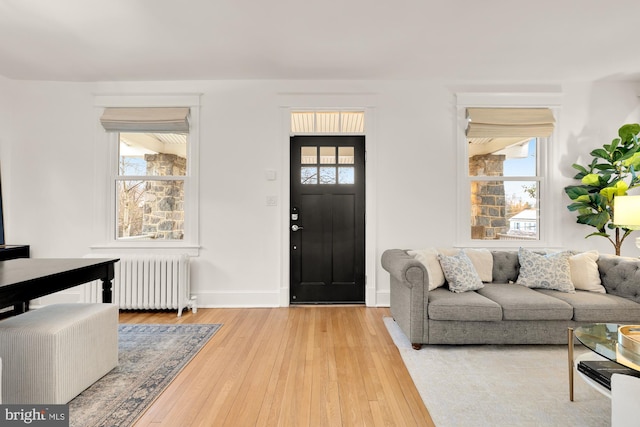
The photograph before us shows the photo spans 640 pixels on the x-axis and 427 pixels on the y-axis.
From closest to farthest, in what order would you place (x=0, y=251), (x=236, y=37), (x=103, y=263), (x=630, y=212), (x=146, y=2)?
(x=103, y=263) → (x=146, y=2) → (x=630, y=212) → (x=236, y=37) → (x=0, y=251)

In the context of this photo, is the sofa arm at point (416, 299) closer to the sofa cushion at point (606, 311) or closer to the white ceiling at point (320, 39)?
the sofa cushion at point (606, 311)

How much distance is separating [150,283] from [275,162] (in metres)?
1.90

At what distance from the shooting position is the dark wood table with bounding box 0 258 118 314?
166cm

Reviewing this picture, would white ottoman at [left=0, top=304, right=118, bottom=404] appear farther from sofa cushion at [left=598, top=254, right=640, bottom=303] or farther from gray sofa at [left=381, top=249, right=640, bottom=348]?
sofa cushion at [left=598, top=254, right=640, bottom=303]

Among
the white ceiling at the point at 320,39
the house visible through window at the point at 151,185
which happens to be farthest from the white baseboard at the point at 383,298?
the white ceiling at the point at 320,39

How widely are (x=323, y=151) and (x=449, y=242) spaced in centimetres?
182

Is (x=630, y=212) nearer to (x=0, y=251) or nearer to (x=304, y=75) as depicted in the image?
(x=304, y=75)

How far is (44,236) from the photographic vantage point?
3816 mm

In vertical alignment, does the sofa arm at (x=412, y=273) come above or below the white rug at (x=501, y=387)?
above

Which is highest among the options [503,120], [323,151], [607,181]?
[503,120]

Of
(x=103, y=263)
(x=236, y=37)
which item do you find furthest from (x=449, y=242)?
(x=103, y=263)

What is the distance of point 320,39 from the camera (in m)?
2.99

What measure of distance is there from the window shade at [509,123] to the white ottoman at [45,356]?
4.01 meters

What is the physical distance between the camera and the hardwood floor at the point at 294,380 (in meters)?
1.79
